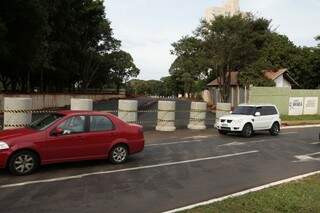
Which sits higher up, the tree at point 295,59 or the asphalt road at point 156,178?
the tree at point 295,59

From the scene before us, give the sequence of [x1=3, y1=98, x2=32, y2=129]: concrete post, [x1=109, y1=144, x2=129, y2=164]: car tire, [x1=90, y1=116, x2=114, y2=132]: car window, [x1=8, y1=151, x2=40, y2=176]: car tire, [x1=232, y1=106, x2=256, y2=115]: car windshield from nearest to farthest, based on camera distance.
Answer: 1. [x1=8, y1=151, x2=40, y2=176]: car tire
2. [x1=90, y1=116, x2=114, y2=132]: car window
3. [x1=109, y1=144, x2=129, y2=164]: car tire
4. [x1=3, y1=98, x2=32, y2=129]: concrete post
5. [x1=232, y1=106, x2=256, y2=115]: car windshield

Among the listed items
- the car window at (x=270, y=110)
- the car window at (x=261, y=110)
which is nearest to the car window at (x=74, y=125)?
the car window at (x=261, y=110)

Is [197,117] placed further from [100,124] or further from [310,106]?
[310,106]

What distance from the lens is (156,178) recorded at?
11.4 meters

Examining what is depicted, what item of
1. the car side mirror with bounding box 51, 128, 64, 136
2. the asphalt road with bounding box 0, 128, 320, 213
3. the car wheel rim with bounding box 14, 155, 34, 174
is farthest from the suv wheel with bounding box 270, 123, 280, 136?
the car wheel rim with bounding box 14, 155, 34, 174

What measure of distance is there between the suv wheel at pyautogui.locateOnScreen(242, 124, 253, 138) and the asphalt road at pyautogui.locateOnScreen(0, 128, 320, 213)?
3.99 meters

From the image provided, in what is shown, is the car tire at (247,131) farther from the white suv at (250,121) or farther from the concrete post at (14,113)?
the concrete post at (14,113)

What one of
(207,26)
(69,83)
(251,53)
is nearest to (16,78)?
(69,83)

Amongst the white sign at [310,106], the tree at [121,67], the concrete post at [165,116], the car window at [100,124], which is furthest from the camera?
the tree at [121,67]

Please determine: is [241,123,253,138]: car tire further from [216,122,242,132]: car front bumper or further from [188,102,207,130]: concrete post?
[188,102,207,130]: concrete post

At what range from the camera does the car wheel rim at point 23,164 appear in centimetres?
1116

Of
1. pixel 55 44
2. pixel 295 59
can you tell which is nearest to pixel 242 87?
pixel 55 44

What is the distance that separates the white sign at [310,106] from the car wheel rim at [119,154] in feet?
99.7

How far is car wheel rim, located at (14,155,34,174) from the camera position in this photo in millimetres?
11156
